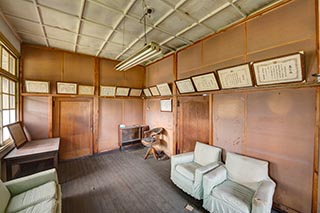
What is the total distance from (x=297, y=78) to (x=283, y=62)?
0.29 m

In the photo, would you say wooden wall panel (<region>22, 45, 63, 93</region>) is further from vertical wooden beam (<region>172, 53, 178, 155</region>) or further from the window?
vertical wooden beam (<region>172, 53, 178, 155</region>)

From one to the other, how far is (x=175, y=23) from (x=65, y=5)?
194cm

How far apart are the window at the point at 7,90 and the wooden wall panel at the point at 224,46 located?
4.13m

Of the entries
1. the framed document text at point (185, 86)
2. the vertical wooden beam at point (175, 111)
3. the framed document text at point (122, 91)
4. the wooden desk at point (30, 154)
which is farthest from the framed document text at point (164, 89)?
the wooden desk at point (30, 154)

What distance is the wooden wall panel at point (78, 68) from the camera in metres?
4.13

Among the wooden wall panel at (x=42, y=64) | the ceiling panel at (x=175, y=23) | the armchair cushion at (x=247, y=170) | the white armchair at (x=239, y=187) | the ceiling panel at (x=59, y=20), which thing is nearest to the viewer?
the white armchair at (x=239, y=187)

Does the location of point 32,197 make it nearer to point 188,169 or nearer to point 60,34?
point 188,169

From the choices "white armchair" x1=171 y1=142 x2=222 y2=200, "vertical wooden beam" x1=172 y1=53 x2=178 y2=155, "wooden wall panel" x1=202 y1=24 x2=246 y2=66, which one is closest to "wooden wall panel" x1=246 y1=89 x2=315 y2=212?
"white armchair" x1=171 y1=142 x2=222 y2=200

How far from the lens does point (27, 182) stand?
1.97 meters

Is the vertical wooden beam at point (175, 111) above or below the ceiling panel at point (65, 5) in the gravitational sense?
below

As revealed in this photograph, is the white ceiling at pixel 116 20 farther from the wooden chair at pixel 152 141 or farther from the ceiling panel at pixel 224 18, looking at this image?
the wooden chair at pixel 152 141

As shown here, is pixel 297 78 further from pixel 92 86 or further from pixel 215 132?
pixel 92 86

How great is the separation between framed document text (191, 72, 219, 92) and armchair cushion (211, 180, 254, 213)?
1.85m

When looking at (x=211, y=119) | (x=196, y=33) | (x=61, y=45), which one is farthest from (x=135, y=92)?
(x=211, y=119)
